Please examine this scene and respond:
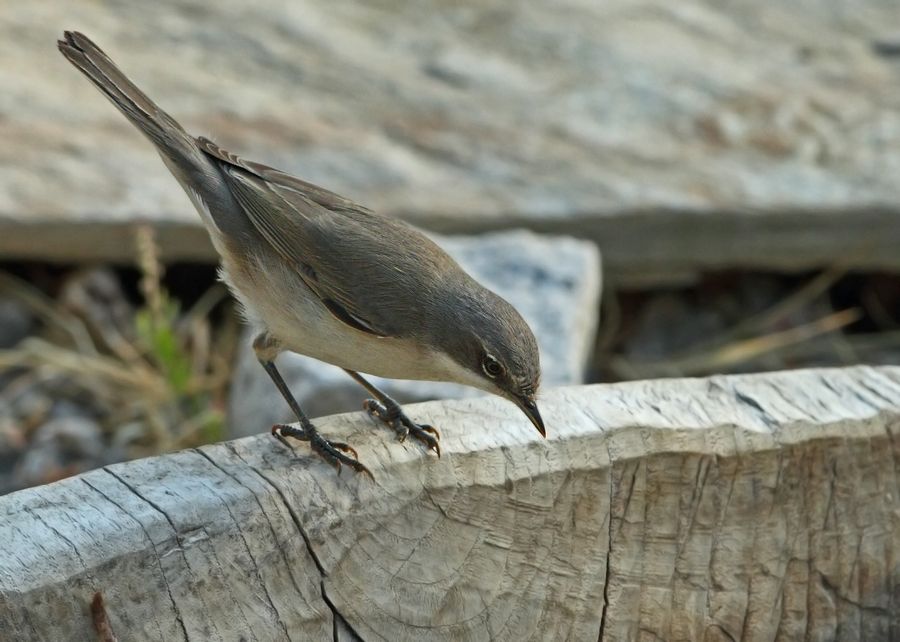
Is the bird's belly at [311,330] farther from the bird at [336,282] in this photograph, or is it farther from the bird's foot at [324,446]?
the bird's foot at [324,446]

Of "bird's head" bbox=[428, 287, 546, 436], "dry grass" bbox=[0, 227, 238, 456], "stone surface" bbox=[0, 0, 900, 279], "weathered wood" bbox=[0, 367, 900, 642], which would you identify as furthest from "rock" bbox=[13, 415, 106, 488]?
"weathered wood" bbox=[0, 367, 900, 642]

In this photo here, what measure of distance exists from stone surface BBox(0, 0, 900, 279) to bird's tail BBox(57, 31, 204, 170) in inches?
64.1

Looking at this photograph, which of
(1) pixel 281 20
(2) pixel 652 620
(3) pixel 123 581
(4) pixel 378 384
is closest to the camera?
(3) pixel 123 581

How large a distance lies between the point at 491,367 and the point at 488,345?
0.06m

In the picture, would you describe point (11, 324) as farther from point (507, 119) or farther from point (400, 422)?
point (400, 422)

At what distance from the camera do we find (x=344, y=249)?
351 cm

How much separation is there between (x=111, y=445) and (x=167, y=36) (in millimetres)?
2303

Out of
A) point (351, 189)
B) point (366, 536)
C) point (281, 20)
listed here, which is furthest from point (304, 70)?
point (366, 536)

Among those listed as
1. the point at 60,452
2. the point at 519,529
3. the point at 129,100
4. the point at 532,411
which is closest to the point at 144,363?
the point at 60,452

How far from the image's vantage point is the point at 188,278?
20.1ft

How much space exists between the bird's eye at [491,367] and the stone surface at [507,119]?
241 cm

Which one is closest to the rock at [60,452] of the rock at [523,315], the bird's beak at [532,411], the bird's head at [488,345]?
the rock at [523,315]

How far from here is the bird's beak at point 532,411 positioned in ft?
8.87

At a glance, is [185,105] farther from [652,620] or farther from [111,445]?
[652,620]
